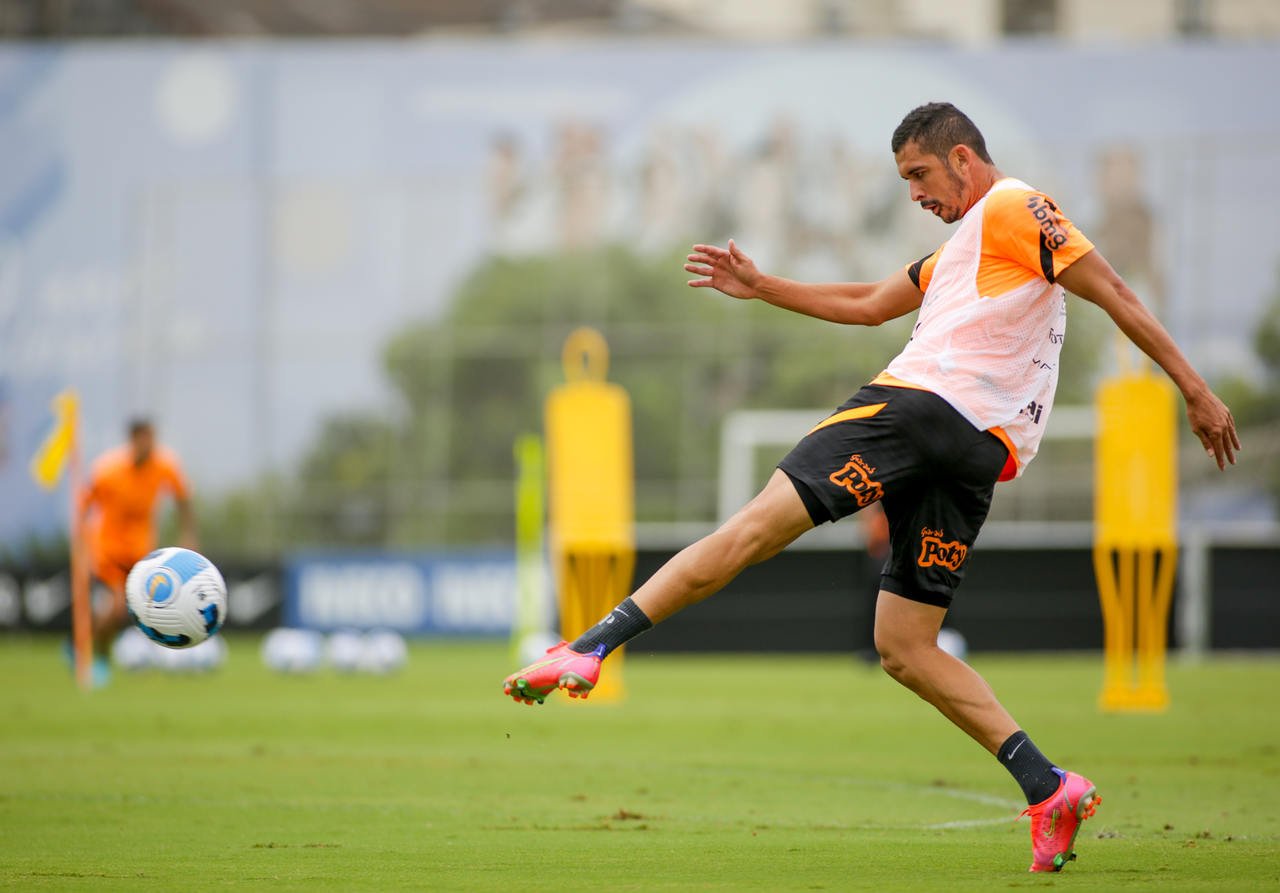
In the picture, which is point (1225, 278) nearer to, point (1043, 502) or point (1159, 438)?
point (1043, 502)

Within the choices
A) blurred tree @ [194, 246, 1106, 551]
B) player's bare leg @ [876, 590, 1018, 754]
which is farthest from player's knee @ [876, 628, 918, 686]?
blurred tree @ [194, 246, 1106, 551]

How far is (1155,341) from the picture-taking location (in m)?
5.82

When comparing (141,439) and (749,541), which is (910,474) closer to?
(749,541)

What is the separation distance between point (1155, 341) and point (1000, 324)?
1.74ft

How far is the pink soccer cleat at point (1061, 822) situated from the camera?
595 cm

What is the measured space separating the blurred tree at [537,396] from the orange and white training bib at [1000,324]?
25.1 meters

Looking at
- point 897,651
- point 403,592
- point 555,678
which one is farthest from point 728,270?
point 403,592

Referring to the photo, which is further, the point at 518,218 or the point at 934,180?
the point at 518,218

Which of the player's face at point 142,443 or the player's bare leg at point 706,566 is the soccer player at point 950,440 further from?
the player's face at point 142,443

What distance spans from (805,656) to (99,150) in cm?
2998

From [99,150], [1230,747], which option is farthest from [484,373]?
[1230,747]

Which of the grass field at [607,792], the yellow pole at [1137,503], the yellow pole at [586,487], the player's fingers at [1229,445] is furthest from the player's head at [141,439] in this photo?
the player's fingers at [1229,445]

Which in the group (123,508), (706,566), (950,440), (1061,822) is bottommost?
(1061,822)

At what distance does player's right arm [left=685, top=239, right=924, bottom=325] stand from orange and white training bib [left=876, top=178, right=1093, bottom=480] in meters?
0.57
